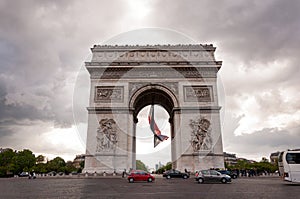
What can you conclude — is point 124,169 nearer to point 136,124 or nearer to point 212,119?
point 136,124

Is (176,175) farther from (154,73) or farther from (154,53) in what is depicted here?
(154,53)

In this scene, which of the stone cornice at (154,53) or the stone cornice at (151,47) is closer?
the stone cornice at (154,53)

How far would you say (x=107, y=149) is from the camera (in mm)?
25203

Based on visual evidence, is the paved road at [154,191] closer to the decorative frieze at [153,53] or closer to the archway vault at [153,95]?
the archway vault at [153,95]

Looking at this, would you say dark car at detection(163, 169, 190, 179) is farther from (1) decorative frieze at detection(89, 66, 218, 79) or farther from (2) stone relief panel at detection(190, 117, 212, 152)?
(1) decorative frieze at detection(89, 66, 218, 79)

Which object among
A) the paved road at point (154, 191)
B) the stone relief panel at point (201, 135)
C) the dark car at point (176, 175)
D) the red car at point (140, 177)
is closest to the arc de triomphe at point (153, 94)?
the stone relief panel at point (201, 135)

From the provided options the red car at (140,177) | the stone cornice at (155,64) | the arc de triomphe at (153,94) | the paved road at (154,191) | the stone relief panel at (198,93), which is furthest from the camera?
the stone cornice at (155,64)

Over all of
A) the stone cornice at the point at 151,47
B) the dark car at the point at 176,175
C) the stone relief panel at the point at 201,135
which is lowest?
the dark car at the point at 176,175

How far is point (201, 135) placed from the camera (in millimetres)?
25906

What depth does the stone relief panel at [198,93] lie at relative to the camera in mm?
27438

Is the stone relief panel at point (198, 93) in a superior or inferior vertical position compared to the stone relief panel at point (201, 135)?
superior

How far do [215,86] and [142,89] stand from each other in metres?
7.63

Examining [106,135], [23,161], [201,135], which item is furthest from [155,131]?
[23,161]

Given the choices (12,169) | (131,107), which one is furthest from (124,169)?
(12,169)
